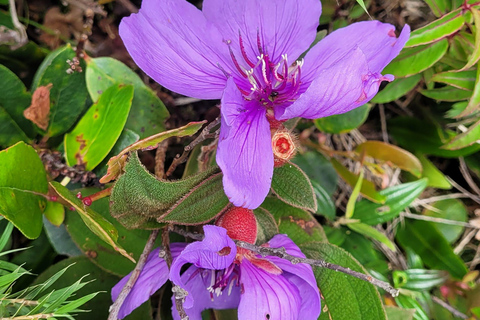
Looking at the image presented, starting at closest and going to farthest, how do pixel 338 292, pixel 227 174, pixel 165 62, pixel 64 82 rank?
pixel 227 174 < pixel 165 62 < pixel 338 292 < pixel 64 82

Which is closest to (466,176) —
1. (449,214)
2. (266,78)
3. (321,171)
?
(449,214)

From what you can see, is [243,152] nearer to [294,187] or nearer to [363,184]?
[294,187]

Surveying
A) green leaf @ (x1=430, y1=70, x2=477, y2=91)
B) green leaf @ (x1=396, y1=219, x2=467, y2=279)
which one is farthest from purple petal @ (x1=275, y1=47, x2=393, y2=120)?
green leaf @ (x1=396, y1=219, x2=467, y2=279)

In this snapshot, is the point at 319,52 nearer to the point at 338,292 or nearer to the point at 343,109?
the point at 343,109

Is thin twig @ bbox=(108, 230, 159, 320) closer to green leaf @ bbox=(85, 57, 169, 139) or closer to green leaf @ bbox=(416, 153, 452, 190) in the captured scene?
green leaf @ bbox=(85, 57, 169, 139)

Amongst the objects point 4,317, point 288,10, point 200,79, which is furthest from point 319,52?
point 4,317

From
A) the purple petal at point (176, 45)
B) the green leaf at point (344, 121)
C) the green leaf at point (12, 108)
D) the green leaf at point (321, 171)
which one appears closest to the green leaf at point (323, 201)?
the green leaf at point (321, 171)

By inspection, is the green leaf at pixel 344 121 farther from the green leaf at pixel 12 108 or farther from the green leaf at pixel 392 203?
the green leaf at pixel 12 108
